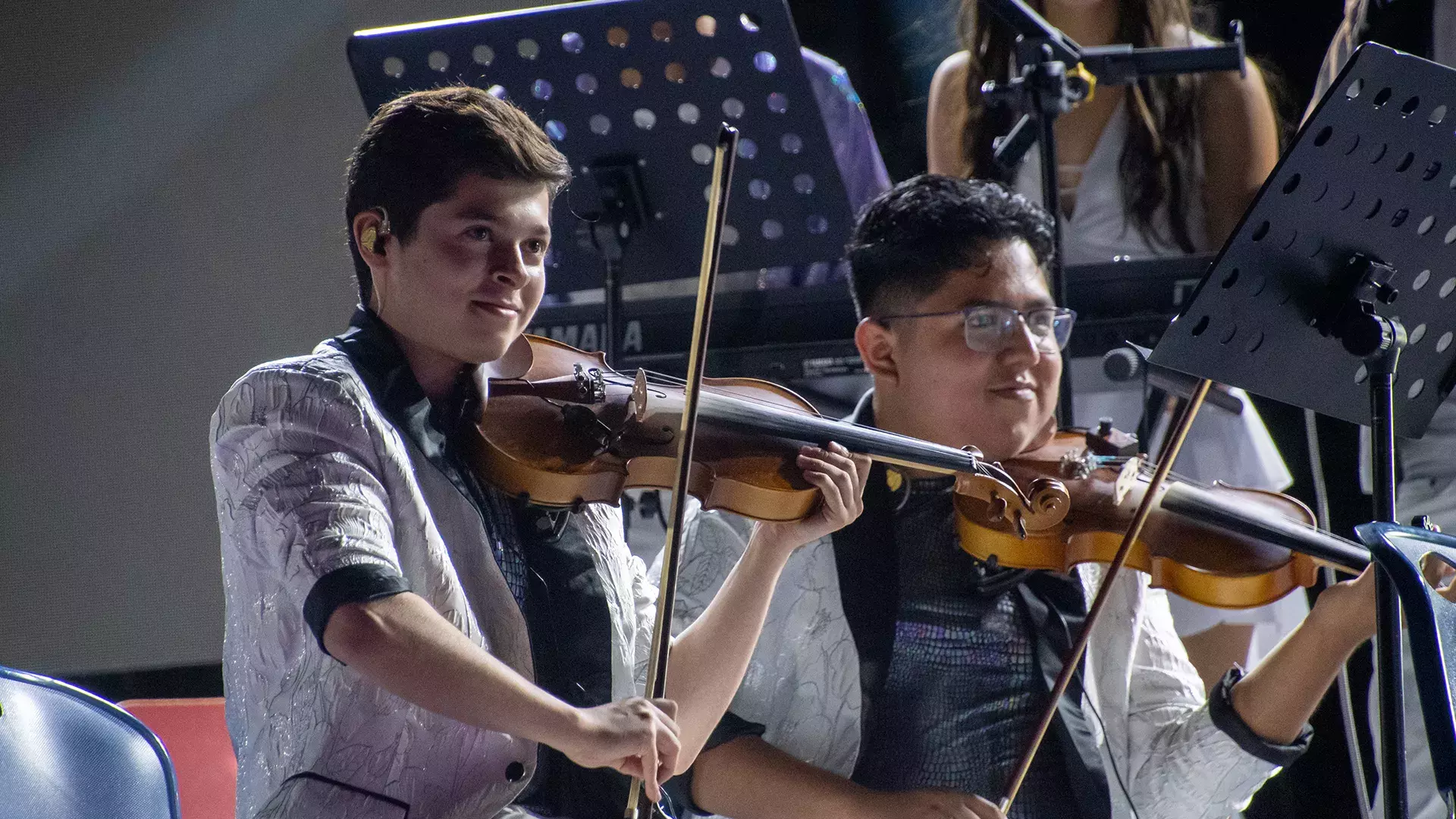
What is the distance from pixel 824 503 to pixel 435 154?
55 cm

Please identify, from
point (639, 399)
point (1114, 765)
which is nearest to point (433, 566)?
point (639, 399)

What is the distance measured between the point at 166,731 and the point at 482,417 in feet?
1.94

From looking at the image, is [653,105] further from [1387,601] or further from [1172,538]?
[1387,601]

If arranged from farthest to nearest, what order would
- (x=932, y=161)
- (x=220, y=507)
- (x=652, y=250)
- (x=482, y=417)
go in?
(x=932, y=161) → (x=652, y=250) → (x=482, y=417) → (x=220, y=507)

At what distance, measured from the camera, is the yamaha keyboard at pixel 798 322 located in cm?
216

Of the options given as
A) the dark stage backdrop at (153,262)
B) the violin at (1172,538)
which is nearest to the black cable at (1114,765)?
the violin at (1172,538)

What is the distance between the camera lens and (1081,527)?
1.76m

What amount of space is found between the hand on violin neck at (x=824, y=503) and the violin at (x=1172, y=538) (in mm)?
183

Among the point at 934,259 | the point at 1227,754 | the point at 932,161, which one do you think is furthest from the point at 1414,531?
the point at 932,161

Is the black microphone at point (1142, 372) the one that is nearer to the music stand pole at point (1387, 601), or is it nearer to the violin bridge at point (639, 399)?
the music stand pole at point (1387, 601)

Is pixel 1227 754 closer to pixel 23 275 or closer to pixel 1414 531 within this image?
pixel 1414 531

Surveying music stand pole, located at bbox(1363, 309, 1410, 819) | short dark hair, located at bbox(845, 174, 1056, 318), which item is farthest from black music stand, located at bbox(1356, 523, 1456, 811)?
short dark hair, located at bbox(845, 174, 1056, 318)

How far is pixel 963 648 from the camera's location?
1.70 m

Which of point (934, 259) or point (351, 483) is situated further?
point (934, 259)
